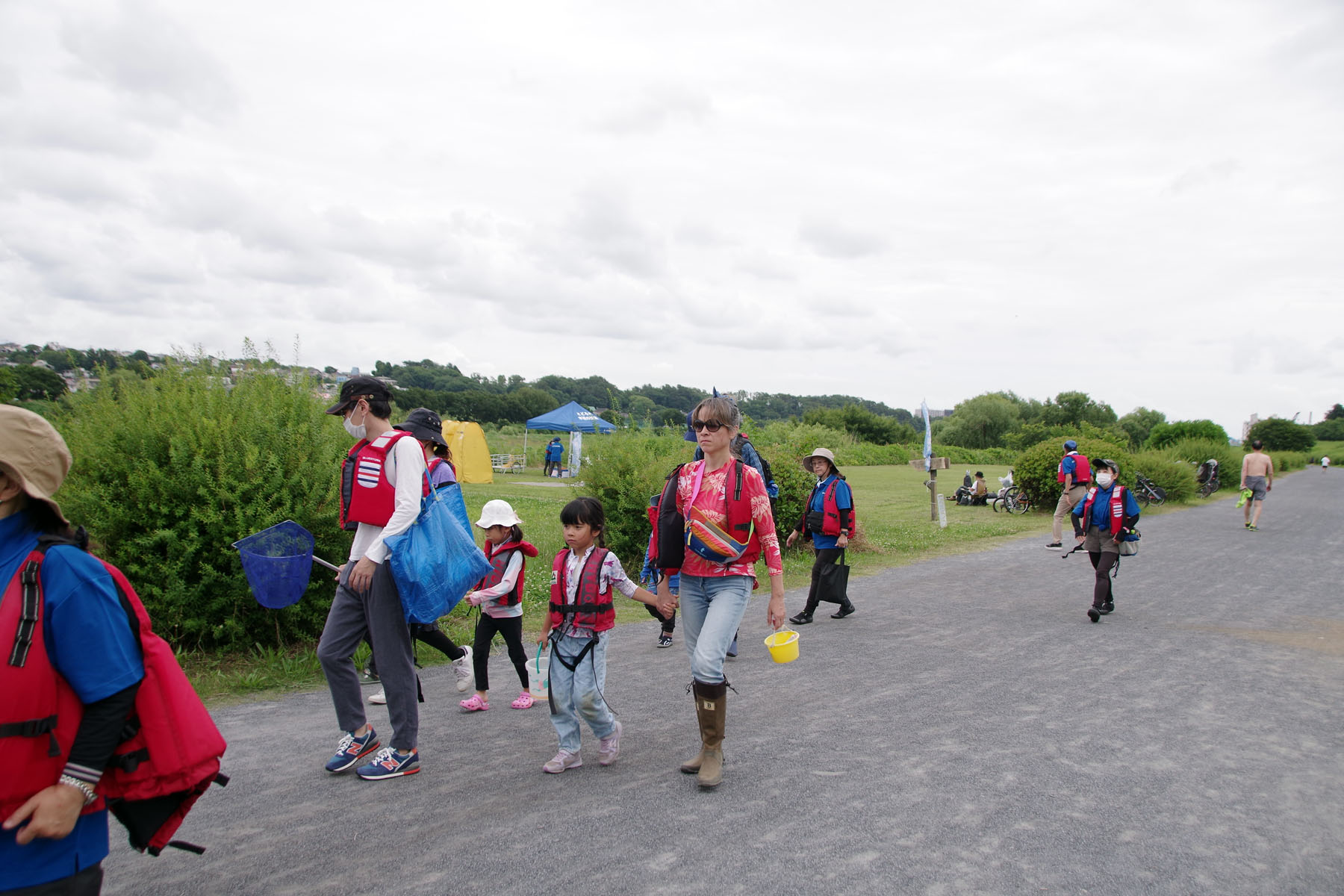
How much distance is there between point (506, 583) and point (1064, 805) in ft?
11.0

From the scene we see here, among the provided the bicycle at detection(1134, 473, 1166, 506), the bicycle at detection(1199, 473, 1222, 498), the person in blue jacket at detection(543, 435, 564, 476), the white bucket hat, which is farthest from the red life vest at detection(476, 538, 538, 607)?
the bicycle at detection(1199, 473, 1222, 498)

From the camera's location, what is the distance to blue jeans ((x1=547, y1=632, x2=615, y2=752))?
14.2ft

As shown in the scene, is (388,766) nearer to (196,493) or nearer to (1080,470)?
(196,493)

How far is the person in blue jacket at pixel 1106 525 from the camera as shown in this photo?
343 inches

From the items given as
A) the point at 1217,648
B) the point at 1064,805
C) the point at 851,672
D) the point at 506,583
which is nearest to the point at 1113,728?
the point at 1064,805

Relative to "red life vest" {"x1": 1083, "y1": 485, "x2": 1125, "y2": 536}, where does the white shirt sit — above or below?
above

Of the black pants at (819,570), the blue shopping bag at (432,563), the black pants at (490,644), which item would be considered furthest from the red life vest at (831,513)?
the blue shopping bag at (432,563)

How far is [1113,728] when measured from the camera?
514cm

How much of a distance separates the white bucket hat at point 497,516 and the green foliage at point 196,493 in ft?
6.16

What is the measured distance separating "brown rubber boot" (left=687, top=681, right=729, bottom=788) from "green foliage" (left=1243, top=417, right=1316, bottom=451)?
88.0m

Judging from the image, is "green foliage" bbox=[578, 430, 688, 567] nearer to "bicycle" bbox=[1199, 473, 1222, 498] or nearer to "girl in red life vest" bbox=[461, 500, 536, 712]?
"girl in red life vest" bbox=[461, 500, 536, 712]

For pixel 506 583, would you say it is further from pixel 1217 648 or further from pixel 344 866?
pixel 1217 648

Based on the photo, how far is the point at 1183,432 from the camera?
4362 centimetres

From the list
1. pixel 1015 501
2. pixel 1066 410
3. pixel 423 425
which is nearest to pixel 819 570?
pixel 423 425
